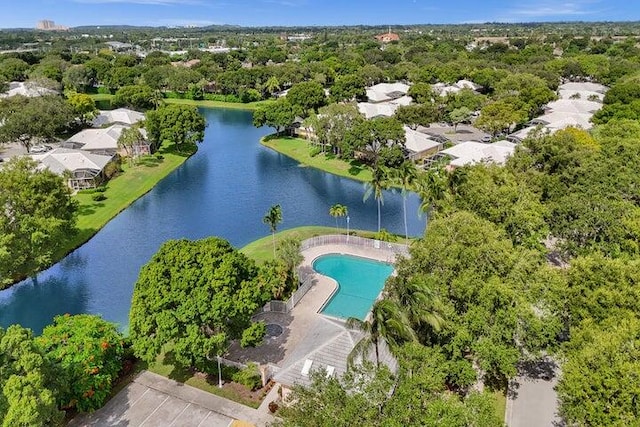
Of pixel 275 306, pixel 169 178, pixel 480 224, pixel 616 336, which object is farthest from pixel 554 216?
Result: pixel 169 178

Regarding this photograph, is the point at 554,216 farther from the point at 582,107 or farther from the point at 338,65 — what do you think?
the point at 338,65

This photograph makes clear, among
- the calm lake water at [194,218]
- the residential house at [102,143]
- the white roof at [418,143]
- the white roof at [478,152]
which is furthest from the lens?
the residential house at [102,143]

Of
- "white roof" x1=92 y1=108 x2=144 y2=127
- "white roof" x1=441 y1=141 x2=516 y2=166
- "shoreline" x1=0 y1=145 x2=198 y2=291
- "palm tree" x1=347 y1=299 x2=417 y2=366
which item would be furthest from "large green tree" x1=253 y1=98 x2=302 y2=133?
"palm tree" x1=347 y1=299 x2=417 y2=366

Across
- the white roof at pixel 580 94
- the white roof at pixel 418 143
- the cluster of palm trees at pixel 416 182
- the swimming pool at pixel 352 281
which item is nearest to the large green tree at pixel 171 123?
the white roof at pixel 418 143

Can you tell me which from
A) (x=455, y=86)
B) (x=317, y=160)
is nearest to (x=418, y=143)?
(x=317, y=160)

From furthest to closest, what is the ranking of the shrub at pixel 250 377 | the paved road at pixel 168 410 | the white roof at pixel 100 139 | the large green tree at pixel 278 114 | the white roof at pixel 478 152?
the large green tree at pixel 278 114 → the white roof at pixel 100 139 → the white roof at pixel 478 152 → the shrub at pixel 250 377 → the paved road at pixel 168 410

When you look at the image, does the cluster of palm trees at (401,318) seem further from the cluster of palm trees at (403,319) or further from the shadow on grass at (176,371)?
the shadow on grass at (176,371)

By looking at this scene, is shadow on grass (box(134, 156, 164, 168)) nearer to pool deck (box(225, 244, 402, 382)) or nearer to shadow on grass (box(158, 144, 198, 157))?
shadow on grass (box(158, 144, 198, 157))
